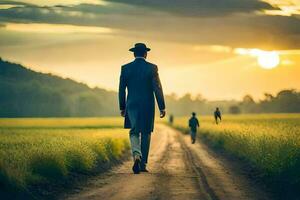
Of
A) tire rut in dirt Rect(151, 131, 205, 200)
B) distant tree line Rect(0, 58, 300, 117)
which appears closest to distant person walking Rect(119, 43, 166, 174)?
tire rut in dirt Rect(151, 131, 205, 200)

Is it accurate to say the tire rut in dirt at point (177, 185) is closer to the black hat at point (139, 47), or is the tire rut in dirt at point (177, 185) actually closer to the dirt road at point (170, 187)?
the dirt road at point (170, 187)

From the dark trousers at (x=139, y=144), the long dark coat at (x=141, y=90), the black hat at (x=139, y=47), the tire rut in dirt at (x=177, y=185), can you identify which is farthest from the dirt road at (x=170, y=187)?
the black hat at (x=139, y=47)

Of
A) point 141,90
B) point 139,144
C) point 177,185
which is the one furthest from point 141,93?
point 177,185

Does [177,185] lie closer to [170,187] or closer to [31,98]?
[170,187]

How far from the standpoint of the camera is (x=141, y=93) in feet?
52.0

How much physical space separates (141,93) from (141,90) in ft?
0.27

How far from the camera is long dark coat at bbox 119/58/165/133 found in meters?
15.8

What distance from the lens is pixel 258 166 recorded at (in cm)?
1967

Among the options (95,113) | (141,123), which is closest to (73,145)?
(141,123)

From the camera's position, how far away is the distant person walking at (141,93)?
51.7ft

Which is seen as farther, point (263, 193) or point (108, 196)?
point (263, 193)

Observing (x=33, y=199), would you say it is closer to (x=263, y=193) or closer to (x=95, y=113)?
(x=263, y=193)

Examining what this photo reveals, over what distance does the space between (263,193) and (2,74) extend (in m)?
153

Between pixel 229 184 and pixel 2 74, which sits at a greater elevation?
pixel 2 74
